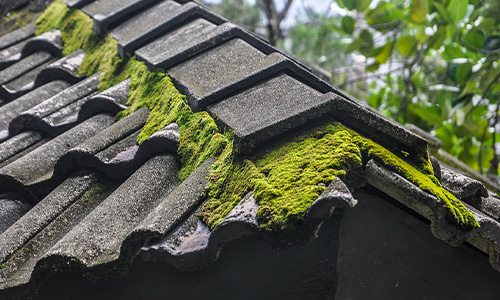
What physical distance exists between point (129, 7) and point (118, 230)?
1947 mm

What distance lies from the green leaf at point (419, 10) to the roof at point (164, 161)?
152 cm

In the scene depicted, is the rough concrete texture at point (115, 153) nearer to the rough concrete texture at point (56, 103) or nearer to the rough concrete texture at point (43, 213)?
the rough concrete texture at point (43, 213)

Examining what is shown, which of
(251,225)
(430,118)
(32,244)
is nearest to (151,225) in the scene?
(251,225)

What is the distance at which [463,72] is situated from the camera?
14.2 ft

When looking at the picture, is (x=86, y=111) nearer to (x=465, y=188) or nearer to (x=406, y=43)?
(x=465, y=188)

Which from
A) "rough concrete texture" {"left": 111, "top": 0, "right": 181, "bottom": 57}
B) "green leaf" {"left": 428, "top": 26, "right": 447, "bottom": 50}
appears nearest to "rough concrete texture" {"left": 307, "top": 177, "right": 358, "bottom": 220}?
"rough concrete texture" {"left": 111, "top": 0, "right": 181, "bottom": 57}

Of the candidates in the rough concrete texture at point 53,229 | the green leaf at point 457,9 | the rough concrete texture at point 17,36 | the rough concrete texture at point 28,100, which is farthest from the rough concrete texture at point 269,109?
the rough concrete texture at point 17,36

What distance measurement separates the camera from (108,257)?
5.14 ft

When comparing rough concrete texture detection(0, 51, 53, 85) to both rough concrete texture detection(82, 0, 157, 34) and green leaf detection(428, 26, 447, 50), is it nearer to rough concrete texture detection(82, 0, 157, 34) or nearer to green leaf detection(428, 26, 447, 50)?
rough concrete texture detection(82, 0, 157, 34)

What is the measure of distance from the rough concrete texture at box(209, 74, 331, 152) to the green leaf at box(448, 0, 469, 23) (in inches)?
72.8

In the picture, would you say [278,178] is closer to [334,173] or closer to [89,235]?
[334,173]

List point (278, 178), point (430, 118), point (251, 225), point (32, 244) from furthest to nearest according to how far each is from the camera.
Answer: point (430, 118)
point (32, 244)
point (278, 178)
point (251, 225)

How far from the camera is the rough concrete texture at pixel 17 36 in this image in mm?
3617

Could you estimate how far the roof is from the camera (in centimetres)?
149
